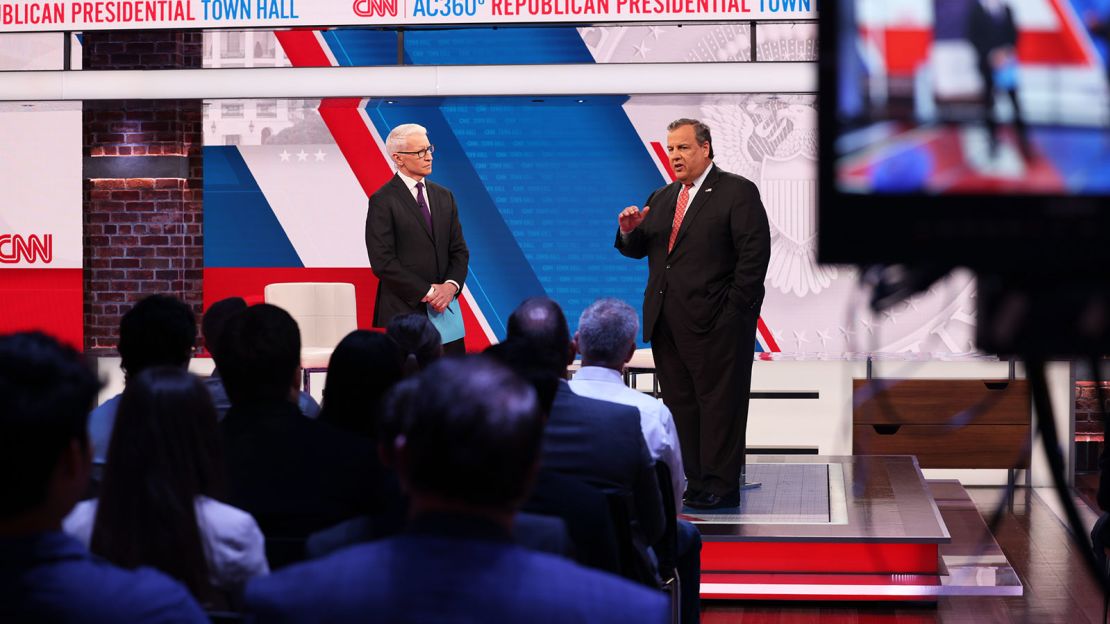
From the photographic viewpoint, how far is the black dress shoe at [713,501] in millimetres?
4891

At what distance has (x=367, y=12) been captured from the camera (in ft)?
16.0

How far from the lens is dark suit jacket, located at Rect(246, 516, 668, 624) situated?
1.10m

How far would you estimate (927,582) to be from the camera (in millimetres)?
4480

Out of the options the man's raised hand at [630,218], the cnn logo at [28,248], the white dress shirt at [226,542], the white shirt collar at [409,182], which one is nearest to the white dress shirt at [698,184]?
the man's raised hand at [630,218]

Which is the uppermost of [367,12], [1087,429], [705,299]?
[367,12]

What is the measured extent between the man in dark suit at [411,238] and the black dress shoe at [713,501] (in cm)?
126

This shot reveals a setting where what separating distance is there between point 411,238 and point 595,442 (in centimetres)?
302

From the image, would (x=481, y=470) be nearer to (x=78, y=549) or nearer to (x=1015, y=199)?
(x=78, y=549)

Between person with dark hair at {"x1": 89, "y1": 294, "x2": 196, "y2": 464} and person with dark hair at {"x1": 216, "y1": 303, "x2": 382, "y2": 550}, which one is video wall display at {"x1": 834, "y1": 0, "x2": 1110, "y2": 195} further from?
person with dark hair at {"x1": 89, "y1": 294, "x2": 196, "y2": 464}

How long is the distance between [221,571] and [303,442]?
0.47 m

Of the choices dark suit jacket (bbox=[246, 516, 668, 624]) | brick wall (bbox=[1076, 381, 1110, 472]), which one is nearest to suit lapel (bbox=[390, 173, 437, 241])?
brick wall (bbox=[1076, 381, 1110, 472])

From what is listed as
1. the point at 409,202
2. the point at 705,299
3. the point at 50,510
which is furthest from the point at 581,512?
the point at 409,202

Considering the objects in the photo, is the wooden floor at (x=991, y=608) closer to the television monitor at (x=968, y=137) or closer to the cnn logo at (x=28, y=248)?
the television monitor at (x=968, y=137)

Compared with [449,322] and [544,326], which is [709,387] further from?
[544,326]
